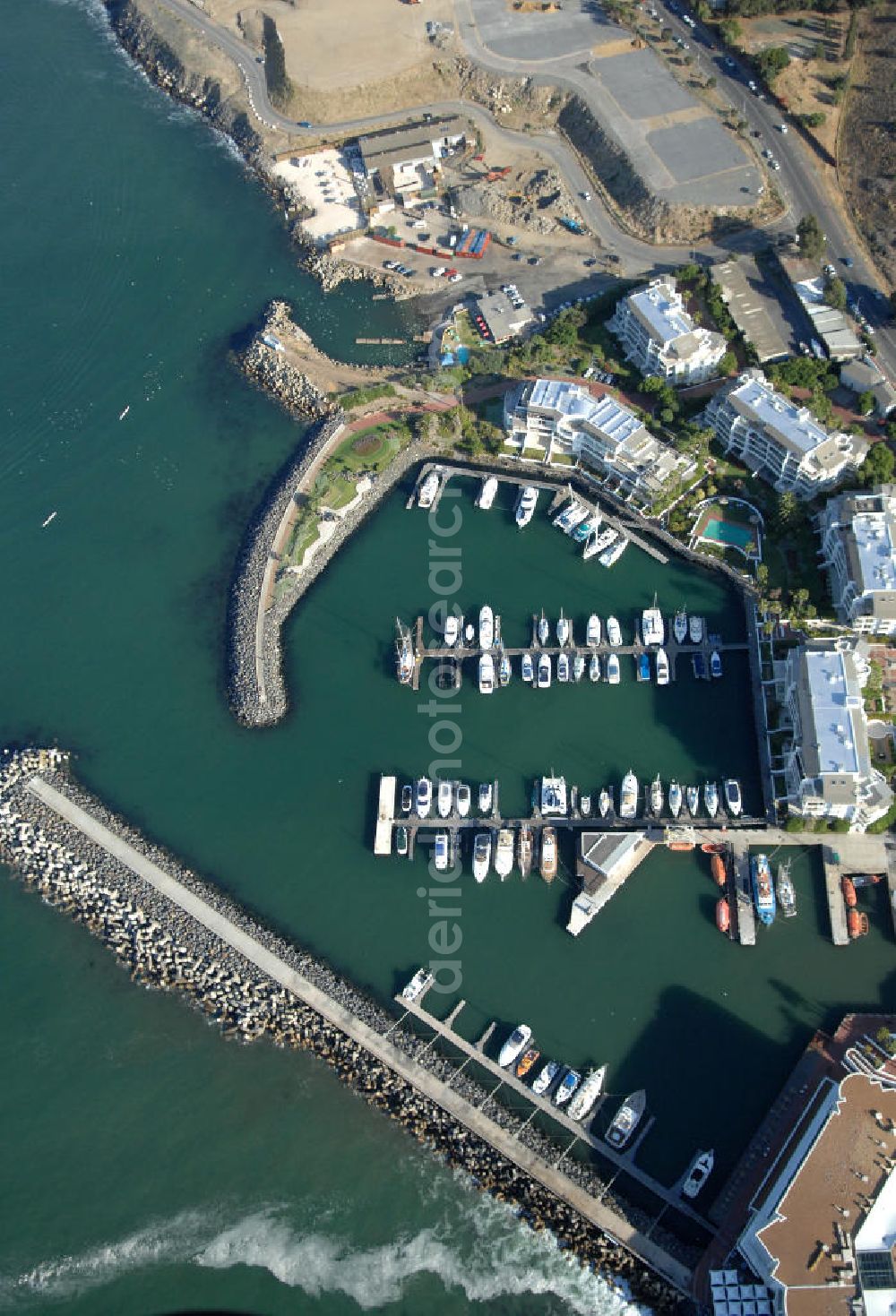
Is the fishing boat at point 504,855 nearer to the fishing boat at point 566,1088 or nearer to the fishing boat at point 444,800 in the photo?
the fishing boat at point 444,800

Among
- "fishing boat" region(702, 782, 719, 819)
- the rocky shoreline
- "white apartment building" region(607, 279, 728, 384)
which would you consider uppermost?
"white apartment building" region(607, 279, 728, 384)

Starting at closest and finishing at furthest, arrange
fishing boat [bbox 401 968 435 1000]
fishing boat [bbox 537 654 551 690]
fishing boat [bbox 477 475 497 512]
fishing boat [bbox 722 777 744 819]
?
fishing boat [bbox 401 968 435 1000] → fishing boat [bbox 722 777 744 819] → fishing boat [bbox 537 654 551 690] → fishing boat [bbox 477 475 497 512]

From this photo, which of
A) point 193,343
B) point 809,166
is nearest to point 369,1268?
point 193,343

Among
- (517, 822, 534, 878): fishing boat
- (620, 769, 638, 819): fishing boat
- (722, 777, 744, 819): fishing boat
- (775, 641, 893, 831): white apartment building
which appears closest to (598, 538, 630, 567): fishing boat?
(775, 641, 893, 831): white apartment building

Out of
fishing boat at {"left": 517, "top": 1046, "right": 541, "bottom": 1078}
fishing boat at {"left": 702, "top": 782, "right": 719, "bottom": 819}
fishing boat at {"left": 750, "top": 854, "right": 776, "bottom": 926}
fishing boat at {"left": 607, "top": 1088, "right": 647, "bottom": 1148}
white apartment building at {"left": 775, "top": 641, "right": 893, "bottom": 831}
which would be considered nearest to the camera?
fishing boat at {"left": 607, "top": 1088, "right": 647, "bottom": 1148}

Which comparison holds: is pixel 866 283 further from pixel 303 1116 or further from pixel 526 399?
pixel 303 1116

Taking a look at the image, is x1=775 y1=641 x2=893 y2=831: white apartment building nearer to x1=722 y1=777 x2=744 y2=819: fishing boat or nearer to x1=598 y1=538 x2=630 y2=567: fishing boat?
x1=722 y1=777 x2=744 y2=819: fishing boat
